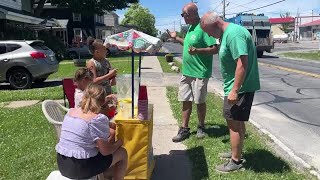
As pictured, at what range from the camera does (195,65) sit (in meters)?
6.00

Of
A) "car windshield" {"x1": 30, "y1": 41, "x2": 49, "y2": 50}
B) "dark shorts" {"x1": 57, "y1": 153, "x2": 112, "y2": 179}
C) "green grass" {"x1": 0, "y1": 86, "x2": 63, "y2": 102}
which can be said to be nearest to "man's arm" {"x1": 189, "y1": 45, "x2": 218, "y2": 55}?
"dark shorts" {"x1": 57, "y1": 153, "x2": 112, "y2": 179}

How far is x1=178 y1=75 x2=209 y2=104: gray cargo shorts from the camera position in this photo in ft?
19.7

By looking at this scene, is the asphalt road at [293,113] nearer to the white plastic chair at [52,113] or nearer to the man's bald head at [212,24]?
the man's bald head at [212,24]

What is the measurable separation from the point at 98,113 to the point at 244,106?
184 cm

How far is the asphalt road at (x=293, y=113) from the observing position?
6.26 m

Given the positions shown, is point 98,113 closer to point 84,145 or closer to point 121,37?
point 84,145

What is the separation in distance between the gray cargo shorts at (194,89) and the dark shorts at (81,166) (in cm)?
270

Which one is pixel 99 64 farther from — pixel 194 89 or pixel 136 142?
pixel 194 89

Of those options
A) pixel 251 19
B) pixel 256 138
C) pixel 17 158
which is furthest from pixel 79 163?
pixel 251 19

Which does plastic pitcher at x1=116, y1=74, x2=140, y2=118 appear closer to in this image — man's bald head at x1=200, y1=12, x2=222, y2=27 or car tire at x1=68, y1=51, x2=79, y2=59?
man's bald head at x1=200, y1=12, x2=222, y2=27

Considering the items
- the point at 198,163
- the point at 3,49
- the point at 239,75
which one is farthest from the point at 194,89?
the point at 3,49

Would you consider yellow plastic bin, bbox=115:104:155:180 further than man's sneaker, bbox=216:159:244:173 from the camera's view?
No

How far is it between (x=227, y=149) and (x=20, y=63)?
361 inches

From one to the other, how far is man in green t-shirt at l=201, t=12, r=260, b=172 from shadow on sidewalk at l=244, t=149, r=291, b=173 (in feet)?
0.86
